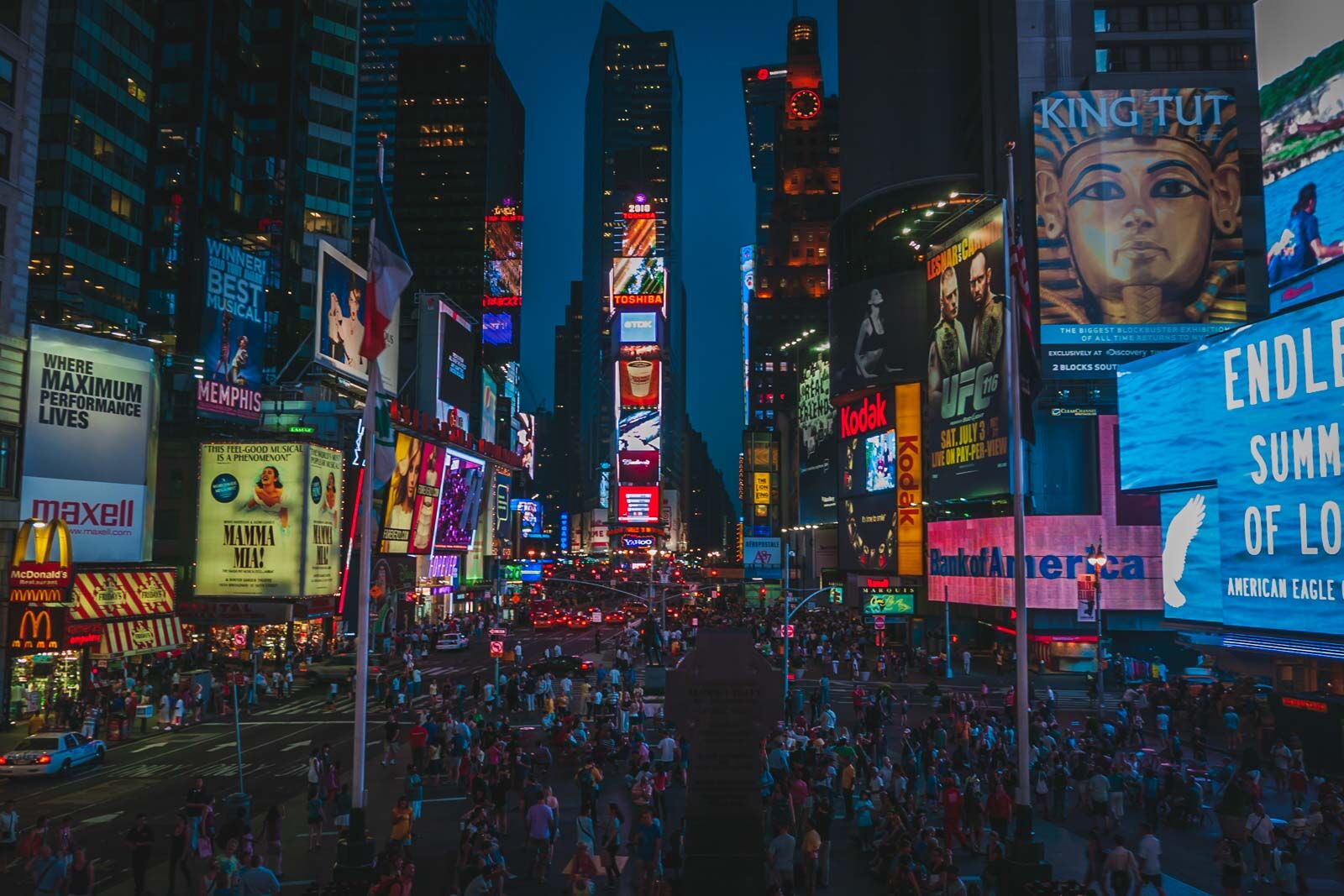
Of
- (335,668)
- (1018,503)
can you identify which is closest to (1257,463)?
(1018,503)

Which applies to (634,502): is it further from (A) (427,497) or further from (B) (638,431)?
(A) (427,497)

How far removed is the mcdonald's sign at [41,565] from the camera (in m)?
32.1

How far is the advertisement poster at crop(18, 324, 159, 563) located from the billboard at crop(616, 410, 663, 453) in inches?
3494

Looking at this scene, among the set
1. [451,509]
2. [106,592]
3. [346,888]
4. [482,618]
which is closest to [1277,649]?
[346,888]

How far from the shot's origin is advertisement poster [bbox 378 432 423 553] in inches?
2517

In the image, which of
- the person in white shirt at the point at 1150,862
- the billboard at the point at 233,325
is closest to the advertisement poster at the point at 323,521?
the billboard at the point at 233,325

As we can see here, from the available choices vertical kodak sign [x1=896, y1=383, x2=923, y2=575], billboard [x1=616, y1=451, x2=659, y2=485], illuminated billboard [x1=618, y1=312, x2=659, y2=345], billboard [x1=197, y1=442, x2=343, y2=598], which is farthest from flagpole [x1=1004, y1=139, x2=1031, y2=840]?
billboard [x1=616, y1=451, x2=659, y2=485]

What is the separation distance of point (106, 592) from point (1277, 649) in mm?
39064

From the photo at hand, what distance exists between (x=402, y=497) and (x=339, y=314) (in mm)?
14510

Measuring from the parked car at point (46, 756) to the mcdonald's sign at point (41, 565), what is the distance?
22.3 ft

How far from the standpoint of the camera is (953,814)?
61.4ft

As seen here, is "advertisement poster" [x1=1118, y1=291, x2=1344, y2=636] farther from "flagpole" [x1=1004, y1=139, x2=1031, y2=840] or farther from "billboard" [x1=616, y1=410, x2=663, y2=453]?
"billboard" [x1=616, y1=410, x2=663, y2=453]

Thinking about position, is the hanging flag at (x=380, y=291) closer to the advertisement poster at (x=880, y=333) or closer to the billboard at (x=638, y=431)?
the advertisement poster at (x=880, y=333)

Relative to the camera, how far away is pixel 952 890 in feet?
45.3
